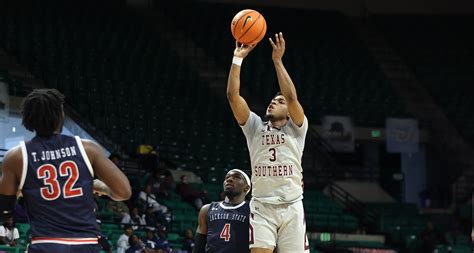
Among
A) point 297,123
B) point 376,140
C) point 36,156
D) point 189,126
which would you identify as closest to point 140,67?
point 189,126

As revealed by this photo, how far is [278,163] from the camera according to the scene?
757 centimetres

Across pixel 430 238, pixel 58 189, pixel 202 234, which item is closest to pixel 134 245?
pixel 202 234

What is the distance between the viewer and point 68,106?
1864 cm

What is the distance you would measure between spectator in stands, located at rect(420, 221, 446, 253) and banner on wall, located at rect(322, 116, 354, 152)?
4.12 meters

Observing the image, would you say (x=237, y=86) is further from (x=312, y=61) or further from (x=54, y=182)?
(x=312, y=61)

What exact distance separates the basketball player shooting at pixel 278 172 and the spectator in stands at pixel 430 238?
41.2 ft

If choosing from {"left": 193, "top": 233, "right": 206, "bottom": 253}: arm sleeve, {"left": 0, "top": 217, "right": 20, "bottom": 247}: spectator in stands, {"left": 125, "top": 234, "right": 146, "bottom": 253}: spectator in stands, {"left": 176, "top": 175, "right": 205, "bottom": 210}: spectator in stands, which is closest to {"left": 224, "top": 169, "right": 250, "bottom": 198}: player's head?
{"left": 193, "top": 233, "right": 206, "bottom": 253}: arm sleeve

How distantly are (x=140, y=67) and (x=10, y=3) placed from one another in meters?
3.23

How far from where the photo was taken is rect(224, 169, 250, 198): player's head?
8594 millimetres

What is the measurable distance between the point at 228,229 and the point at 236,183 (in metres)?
0.42

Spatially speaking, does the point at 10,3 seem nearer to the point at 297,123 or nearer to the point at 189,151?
the point at 189,151

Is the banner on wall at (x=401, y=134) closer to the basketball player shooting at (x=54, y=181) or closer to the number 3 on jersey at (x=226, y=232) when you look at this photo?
the number 3 on jersey at (x=226, y=232)

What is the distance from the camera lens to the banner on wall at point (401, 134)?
79.4 ft

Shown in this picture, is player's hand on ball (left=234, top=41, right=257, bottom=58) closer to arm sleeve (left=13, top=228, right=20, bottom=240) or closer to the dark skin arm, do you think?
the dark skin arm
